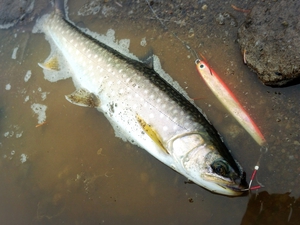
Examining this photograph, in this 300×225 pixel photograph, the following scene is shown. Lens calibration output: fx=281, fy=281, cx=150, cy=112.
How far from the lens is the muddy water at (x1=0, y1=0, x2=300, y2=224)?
9.62 ft

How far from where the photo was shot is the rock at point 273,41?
2.91 m

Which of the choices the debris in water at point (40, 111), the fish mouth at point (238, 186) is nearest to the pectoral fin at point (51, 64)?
the debris in water at point (40, 111)

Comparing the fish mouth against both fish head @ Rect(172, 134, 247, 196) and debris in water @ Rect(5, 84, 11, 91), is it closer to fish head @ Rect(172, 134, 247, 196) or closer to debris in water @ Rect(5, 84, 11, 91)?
fish head @ Rect(172, 134, 247, 196)

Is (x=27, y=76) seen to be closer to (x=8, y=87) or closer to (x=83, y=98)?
(x=8, y=87)

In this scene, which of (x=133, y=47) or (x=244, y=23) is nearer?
(x=244, y=23)

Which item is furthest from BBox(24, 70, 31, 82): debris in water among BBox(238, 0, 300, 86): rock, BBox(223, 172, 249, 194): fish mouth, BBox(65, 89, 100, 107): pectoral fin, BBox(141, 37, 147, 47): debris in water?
BBox(223, 172, 249, 194): fish mouth

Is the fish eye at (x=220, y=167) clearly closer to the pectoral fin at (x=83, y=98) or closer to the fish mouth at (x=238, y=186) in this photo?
the fish mouth at (x=238, y=186)

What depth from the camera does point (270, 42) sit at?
305cm

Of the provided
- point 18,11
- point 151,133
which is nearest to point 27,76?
point 18,11

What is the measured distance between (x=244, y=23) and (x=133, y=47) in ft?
4.94

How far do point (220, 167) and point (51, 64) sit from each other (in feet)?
9.89

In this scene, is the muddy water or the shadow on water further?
the muddy water

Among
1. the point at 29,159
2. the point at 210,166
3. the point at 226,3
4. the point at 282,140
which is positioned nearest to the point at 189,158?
the point at 210,166

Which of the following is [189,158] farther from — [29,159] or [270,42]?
[29,159]
